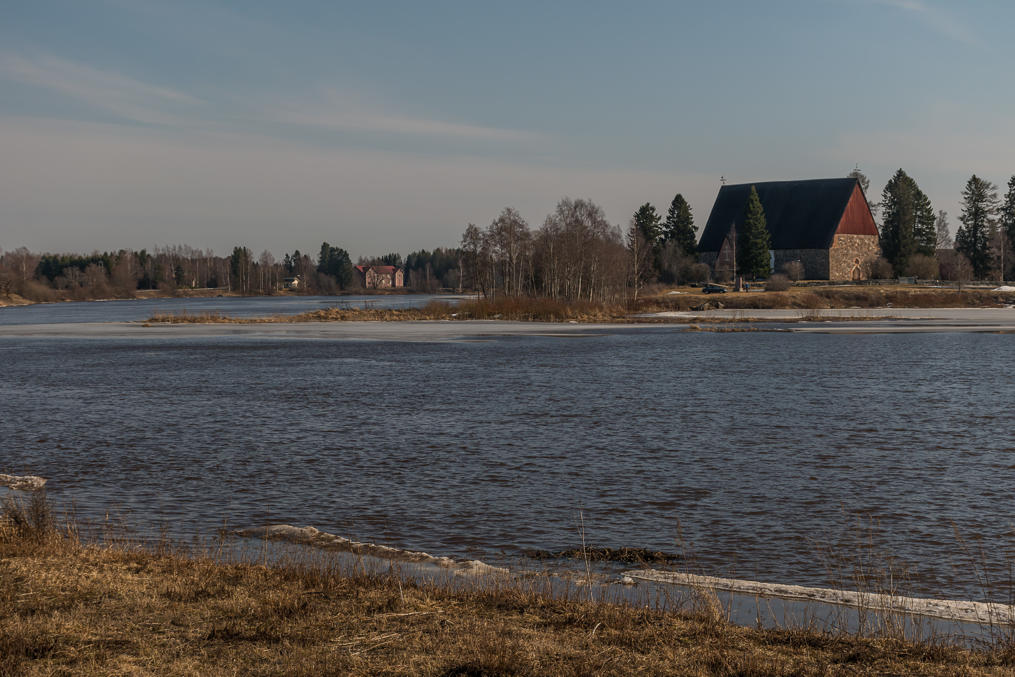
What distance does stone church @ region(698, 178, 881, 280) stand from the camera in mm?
111500

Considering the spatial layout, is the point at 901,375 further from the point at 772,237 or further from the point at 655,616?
the point at 772,237

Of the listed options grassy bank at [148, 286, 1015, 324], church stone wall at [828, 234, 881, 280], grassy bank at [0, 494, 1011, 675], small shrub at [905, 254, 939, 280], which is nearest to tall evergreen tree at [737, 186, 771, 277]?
grassy bank at [148, 286, 1015, 324]

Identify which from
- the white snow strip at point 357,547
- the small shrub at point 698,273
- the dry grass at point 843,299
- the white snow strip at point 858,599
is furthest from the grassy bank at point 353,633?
the small shrub at point 698,273

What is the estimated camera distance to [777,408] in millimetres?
25438

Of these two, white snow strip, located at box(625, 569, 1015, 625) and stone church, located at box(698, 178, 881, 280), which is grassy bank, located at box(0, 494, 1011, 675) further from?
stone church, located at box(698, 178, 881, 280)

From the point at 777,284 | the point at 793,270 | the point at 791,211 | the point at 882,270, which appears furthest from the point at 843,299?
the point at 791,211

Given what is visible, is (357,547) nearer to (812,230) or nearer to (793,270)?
(793,270)

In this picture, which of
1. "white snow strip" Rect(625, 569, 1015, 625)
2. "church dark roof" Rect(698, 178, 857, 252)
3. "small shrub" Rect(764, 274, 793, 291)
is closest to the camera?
"white snow strip" Rect(625, 569, 1015, 625)

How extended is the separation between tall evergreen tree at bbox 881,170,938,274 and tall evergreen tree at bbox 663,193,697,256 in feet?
74.7

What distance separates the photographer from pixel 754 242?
3994 inches

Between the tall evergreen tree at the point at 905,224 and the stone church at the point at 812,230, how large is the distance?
3.08 m

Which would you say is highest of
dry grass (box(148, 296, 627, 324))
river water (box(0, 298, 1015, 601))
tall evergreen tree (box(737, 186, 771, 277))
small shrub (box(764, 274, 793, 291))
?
tall evergreen tree (box(737, 186, 771, 277))

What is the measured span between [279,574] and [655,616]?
3.79 m

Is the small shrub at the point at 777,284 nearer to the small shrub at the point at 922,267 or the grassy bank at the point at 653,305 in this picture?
the grassy bank at the point at 653,305
